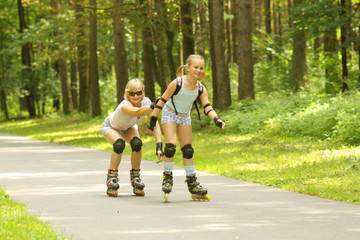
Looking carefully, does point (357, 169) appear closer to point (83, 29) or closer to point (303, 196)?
point (303, 196)

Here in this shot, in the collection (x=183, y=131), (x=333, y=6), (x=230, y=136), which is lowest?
(x=230, y=136)

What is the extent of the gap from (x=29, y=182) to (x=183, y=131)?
3.59m

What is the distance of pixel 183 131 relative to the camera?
337 inches

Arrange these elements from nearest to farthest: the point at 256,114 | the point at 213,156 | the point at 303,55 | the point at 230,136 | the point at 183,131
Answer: the point at 183,131, the point at 213,156, the point at 230,136, the point at 256,114, the point at 303,55

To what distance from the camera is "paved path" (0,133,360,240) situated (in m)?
6.30

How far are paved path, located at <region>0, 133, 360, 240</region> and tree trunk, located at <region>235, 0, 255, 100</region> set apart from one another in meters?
10.6

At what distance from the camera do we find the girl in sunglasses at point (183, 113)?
837cm

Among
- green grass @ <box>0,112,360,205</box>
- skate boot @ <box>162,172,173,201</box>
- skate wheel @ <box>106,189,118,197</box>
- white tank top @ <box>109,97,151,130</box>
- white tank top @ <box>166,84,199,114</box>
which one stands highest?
white tank top @ <box>166,84,199,114</box>

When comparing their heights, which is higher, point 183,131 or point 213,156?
point 183,131

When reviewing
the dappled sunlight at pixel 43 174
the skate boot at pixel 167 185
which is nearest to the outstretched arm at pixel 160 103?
the skate boot at pixel 167 185

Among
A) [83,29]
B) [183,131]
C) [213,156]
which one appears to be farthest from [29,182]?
[83,29]

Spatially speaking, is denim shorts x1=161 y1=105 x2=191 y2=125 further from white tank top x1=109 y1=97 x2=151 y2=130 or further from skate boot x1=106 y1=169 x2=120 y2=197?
skate boot x1=106 y1=169 x2=120 y2=197

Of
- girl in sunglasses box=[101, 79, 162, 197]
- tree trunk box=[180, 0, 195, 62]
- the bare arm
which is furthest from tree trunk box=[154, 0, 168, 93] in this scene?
the bare arm

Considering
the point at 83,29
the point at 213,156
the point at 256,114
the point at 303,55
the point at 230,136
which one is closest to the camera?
the point at 213,156
